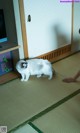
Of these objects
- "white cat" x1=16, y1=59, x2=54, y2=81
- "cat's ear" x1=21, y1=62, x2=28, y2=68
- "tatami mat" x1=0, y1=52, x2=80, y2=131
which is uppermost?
"cat's ear" x1=21, y1=62, x2=28, y2=68

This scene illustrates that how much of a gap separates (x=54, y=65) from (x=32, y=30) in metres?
0.72

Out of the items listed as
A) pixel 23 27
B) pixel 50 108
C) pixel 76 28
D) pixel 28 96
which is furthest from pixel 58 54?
pixel 50 108

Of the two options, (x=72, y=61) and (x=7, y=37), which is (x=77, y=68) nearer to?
(x=72, y=61)

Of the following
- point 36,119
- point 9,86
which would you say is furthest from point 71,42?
point 36,119

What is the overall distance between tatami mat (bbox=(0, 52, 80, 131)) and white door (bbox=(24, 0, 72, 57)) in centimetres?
58

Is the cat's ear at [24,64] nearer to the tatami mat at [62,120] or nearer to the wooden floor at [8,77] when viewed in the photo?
the wooden floor at [8,77]

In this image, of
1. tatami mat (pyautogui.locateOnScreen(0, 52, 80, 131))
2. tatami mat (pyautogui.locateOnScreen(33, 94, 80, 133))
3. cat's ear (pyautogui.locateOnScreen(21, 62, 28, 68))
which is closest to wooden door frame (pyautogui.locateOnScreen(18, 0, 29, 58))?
cat's ear (pyautogui.locateOnScreen(21, 62, 28, 68))

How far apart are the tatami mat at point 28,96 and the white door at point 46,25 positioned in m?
0.58

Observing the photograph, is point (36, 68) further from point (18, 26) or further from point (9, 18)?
point (9, 18)

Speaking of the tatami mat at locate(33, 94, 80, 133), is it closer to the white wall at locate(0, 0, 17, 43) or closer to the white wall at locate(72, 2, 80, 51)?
the white wall at locate(0, 0, 17, 43)

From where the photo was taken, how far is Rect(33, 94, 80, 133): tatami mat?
71.4 inches

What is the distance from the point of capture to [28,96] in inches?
93.6

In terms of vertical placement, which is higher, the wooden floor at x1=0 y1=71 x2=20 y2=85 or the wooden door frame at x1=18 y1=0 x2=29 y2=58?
the wooden door frame at x1=18 y1=0 x2=29 y2=58

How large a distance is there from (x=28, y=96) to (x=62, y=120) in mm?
612
